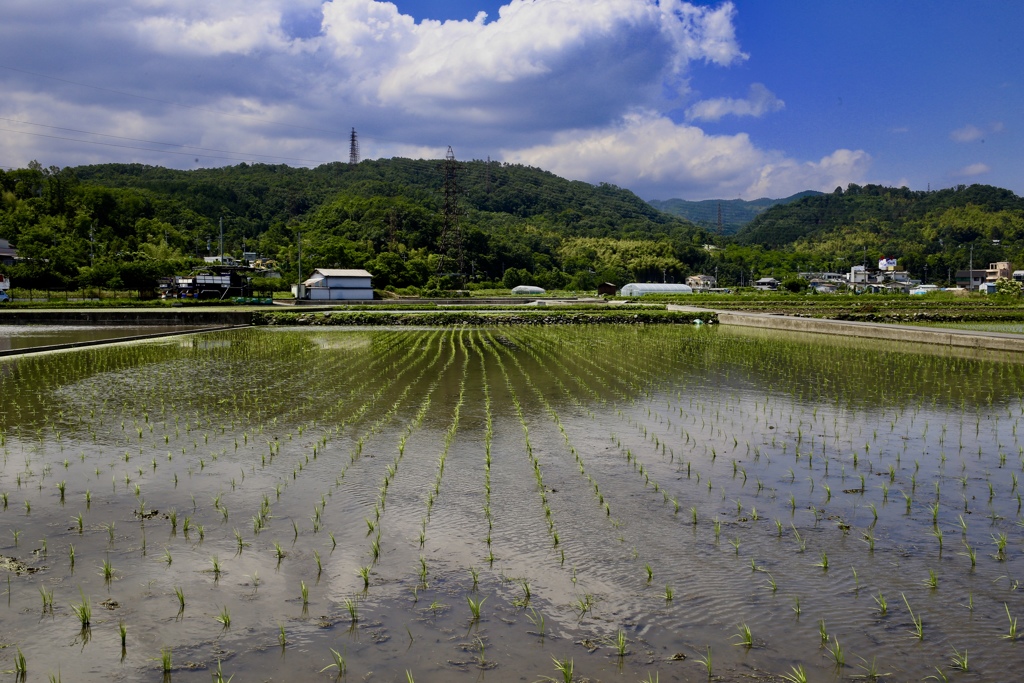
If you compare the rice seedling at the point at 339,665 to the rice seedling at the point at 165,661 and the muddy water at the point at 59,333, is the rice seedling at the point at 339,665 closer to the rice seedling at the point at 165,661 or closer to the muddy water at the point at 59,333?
the rice seedling at the point at 165,661

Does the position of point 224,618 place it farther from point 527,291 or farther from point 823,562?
point 527,291

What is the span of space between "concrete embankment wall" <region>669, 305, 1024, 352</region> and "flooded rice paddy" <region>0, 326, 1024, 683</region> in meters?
10.4

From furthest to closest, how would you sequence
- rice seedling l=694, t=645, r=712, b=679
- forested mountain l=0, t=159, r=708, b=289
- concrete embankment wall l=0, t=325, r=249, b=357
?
forested mountain l=0, t=159, r=708, b=289, concrete embankment wall l=0, t=325, r=249, b=357, rice seedling l=694, t=645, r=712, b=679

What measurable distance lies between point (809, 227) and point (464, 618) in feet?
532

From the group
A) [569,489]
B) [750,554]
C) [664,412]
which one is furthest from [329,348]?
[750,554]

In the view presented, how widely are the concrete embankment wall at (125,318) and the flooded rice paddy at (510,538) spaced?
22.7 m

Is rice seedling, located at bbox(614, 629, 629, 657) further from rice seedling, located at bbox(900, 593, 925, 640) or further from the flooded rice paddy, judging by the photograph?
rice seedling, located at bbox(900, 593, 925, 640)

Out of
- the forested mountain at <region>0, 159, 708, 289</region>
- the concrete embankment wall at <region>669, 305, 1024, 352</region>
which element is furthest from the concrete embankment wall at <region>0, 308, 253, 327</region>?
the concrete embankment wall at <region>669, 305, 1024, 352</region>

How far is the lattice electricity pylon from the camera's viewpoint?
67750mm

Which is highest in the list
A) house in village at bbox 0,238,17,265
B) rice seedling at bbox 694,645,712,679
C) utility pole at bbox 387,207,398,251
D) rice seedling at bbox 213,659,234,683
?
utility pole at bbox 387,207,398,251

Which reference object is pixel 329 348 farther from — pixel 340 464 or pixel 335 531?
pixel 335 531

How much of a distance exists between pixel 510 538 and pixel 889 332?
24.3 meters

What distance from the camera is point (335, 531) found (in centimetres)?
586

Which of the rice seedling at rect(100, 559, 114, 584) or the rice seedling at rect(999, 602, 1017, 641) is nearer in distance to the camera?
the rice seedling at rect(999, 602, 1017, 641)
